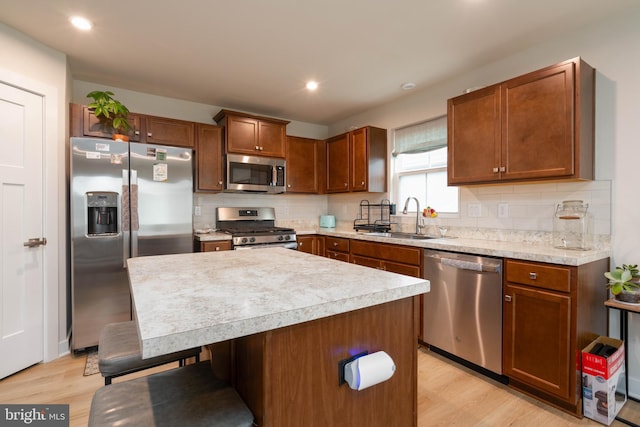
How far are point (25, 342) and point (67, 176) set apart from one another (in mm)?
1363

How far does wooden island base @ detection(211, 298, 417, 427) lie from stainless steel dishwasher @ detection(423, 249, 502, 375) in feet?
4.35

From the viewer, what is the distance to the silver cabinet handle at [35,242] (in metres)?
2.39

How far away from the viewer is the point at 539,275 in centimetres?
194

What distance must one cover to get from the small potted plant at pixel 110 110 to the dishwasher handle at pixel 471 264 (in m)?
2.97

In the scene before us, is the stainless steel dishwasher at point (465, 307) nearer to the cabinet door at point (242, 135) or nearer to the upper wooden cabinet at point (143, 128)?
the cabinet door at point (242, 135)

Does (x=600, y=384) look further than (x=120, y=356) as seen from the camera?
Yes

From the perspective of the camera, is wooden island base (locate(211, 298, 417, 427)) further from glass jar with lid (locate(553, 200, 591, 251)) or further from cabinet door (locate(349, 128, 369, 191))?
cabinet door (locate(349, 128, 369, 191))

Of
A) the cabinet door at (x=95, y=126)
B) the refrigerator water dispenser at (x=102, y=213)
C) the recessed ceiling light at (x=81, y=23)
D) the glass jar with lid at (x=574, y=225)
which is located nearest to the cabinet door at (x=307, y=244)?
the refrigerator water dispenser at (x=102, y=213)

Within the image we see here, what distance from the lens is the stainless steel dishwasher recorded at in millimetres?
2186

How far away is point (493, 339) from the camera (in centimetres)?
220

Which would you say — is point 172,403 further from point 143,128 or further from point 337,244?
point 143,128

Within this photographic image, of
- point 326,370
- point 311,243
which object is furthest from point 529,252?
point 311,243

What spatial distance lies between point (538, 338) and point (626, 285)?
1.88ft

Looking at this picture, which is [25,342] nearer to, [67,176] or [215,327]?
[67,176]
